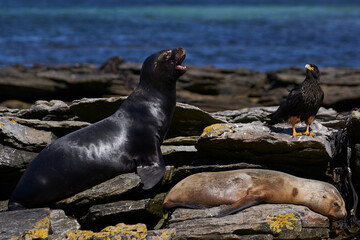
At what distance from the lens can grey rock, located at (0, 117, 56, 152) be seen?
7.03m

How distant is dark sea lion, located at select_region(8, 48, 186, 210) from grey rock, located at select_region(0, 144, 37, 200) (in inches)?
20.0

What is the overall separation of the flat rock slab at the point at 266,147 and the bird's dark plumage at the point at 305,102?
22 centimetres

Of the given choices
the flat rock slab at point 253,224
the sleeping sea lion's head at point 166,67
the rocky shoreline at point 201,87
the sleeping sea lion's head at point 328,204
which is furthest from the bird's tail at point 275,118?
the rocky shoreline at point 201,87

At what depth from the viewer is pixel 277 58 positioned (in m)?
27.4

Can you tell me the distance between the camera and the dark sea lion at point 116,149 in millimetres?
6293

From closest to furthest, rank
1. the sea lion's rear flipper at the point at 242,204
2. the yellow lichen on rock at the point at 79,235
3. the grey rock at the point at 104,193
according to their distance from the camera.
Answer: the yellow lichen on rock at the point at 79,235, the sea lion's rear flipper at the point at 242,204, the grey rock at the point at 104,193

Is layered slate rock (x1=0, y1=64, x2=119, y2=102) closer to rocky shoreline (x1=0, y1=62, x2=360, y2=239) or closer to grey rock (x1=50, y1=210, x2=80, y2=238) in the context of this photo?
rocky shoreline (x1=0, y1=62, x2=360, y2=239)

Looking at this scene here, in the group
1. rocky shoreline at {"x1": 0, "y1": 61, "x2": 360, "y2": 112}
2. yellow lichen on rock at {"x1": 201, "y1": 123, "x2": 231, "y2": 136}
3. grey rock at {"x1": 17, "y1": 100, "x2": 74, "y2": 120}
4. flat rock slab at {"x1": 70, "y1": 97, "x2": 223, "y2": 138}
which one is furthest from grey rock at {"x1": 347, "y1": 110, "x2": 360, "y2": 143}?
rocky shoreline at {"x1": 0, "y1": 61, "x2": 360, "y2": 112}

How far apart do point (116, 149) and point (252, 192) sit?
5.35ft

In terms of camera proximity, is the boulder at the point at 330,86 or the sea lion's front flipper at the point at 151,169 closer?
the sea lion's front flipper at the point at 151,169

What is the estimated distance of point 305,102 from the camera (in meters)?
6.88

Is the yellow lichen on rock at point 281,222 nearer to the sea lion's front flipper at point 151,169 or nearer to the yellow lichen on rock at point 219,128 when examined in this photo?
the sea lion's front flipper at point 151,169

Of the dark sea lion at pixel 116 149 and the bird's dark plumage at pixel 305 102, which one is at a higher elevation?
the bird's dark plumage at pixel 305 102

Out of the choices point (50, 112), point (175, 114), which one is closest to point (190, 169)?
point (175, 114)
